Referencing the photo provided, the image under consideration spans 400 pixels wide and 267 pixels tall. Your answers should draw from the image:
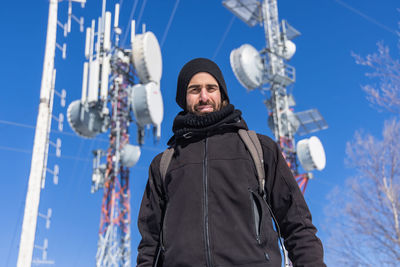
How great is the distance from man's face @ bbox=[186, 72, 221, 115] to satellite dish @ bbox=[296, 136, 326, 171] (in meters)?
16.2

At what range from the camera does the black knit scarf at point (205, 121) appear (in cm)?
207

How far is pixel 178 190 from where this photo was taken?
1.98 m

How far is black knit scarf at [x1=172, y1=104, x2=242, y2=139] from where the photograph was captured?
207cm

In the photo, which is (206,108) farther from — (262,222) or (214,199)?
(262,222)

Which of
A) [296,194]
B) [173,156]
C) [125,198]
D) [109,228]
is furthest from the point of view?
[125,198]

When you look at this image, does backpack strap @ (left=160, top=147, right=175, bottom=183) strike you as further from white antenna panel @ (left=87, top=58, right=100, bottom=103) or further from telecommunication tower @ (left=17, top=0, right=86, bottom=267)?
white antenna panel @ (left=87, top=58, right=100, bottom=103)

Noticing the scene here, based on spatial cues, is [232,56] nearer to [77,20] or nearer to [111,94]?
[111,94]

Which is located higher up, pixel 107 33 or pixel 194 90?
pixel 107 33

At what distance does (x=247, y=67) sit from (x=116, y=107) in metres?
6.22

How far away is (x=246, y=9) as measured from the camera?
2017cm

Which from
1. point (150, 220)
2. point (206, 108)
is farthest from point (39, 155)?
point (206, 108)

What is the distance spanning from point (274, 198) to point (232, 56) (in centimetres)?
1685

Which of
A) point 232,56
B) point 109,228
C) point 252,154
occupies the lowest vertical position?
point 252,154

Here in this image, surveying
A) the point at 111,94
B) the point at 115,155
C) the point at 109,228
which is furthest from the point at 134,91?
the point at 109,228
